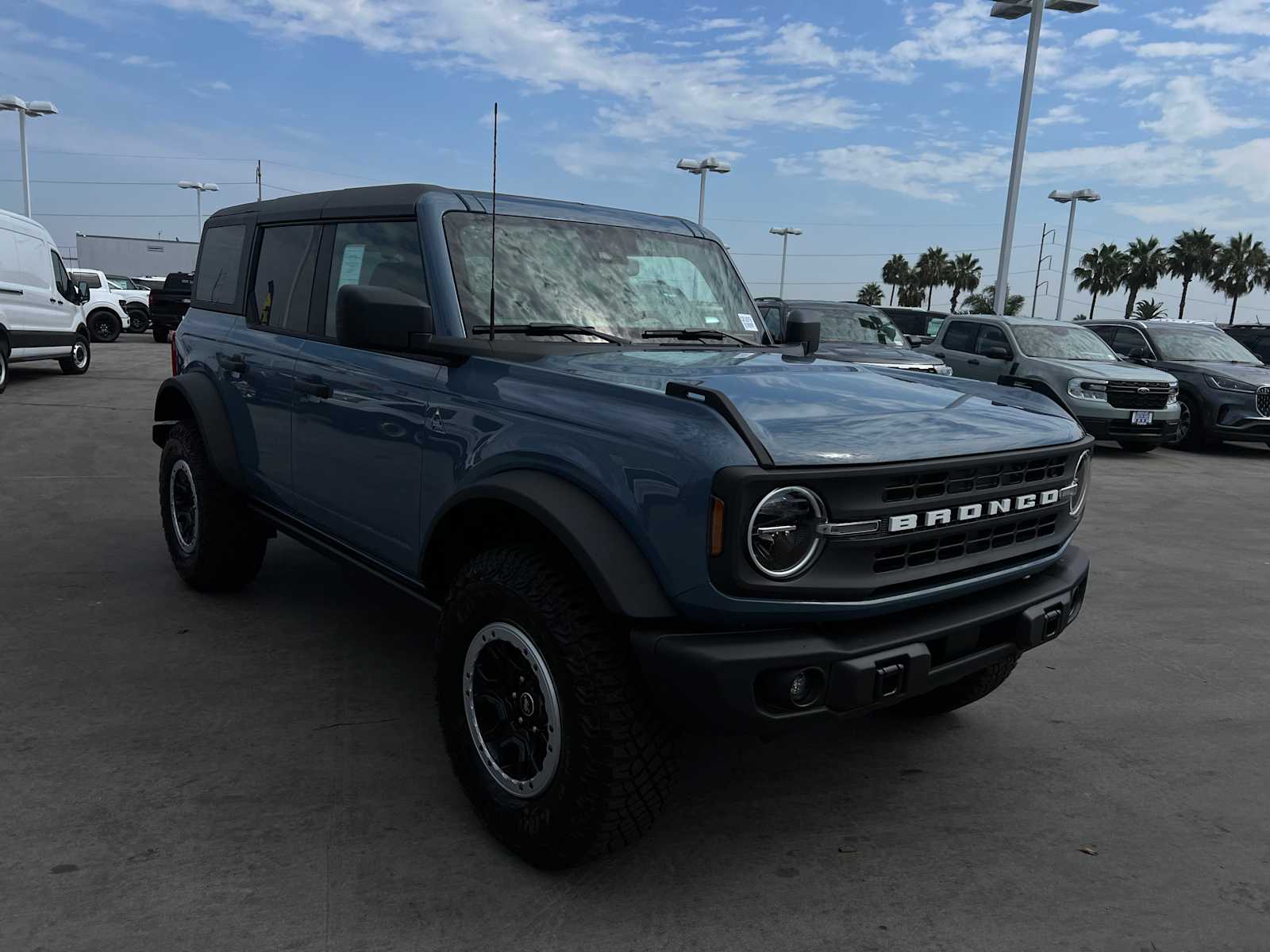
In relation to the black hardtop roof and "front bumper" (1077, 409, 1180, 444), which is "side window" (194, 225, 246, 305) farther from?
"front bumper" (1077, 409, 1180, 444)

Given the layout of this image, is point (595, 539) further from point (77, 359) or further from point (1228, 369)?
point (77, 359)

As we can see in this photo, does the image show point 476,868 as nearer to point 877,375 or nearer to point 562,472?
point 562,472

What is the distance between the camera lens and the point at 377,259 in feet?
12.0

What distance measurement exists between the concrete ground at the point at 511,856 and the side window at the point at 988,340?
8733mm

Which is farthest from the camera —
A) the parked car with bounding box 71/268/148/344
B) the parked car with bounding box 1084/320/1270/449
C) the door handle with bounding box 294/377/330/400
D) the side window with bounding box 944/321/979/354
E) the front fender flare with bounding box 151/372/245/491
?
the parked car with bounding box 71/268/148/344

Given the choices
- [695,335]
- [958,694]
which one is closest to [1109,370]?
[958,694]

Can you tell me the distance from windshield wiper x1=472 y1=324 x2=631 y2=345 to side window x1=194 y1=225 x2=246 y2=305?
2.08 m

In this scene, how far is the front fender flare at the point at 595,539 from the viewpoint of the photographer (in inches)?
93.0

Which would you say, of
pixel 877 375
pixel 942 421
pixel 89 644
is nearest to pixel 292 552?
pixel 89 644

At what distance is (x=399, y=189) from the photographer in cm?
362

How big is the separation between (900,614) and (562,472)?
0.98 metres

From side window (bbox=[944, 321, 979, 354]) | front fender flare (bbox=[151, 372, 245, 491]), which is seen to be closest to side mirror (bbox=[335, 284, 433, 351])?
front fender flare (bbox=[151, 372, 245, 491])

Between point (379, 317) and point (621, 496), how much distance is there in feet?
3.32

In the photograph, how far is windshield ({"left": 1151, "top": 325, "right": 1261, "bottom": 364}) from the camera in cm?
1425
